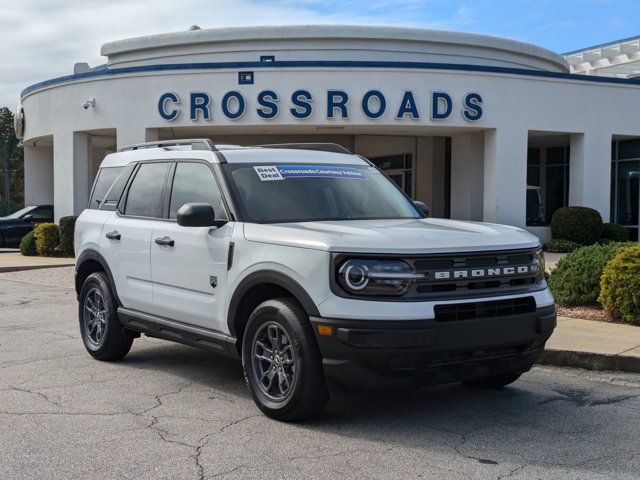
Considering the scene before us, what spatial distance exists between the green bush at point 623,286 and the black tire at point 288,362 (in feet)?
17.2

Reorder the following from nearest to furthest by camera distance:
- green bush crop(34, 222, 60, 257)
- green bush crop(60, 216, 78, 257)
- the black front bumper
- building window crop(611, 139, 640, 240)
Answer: the black front bumper
green bush crop(60, 216, 78, 257)
green bush crop(34, 222, 60, 257)
building window crop(611, 139, 640, 240)

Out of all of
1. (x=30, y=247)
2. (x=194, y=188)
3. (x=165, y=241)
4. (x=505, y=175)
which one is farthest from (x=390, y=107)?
(x=165, y=241)

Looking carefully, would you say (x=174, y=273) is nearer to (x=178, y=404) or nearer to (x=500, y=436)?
(x=178, y=404)

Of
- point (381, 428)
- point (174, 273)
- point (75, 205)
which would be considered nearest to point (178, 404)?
point (174, 273)

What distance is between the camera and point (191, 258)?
6.09 meters

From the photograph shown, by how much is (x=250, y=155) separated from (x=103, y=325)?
7.65ft

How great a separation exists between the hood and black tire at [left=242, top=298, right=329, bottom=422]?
480 millimetres

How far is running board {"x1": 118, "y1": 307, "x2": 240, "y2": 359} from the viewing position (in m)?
5.80

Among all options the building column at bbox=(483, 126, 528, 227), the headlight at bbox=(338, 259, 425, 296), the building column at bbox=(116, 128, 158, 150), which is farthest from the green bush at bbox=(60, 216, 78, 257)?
the headlight at bbox=(338, 259, 425, 296)

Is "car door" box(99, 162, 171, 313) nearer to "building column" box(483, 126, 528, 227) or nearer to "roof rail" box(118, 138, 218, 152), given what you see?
"roof rail" box(118, 138, 218, 152)

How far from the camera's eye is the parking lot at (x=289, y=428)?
447 cm

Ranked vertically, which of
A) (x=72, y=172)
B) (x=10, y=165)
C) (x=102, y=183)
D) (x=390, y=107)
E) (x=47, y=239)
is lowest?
(x=47, y=239)

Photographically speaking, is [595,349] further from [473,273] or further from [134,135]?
[134,135]

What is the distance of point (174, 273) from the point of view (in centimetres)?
627
